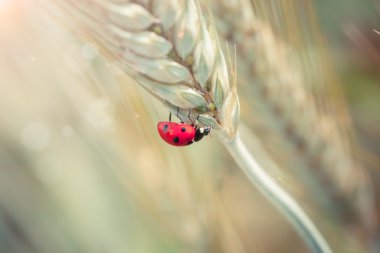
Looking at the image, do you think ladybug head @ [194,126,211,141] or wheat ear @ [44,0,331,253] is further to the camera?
ladybug head @ [194,126,211,141]

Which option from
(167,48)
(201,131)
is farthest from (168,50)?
(201,131)

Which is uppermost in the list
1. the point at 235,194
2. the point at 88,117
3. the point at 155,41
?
the point at 155,41

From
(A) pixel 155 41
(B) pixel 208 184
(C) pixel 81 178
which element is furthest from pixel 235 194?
(A) pixel 155 41

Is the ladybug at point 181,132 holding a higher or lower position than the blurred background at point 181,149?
higher

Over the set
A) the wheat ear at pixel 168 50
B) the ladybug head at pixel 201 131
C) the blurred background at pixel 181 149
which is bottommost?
the blurred background at pixel 181 149

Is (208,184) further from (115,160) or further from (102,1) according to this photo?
(102,1)

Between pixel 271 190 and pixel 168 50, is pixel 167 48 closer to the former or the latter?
pixel 168 50
